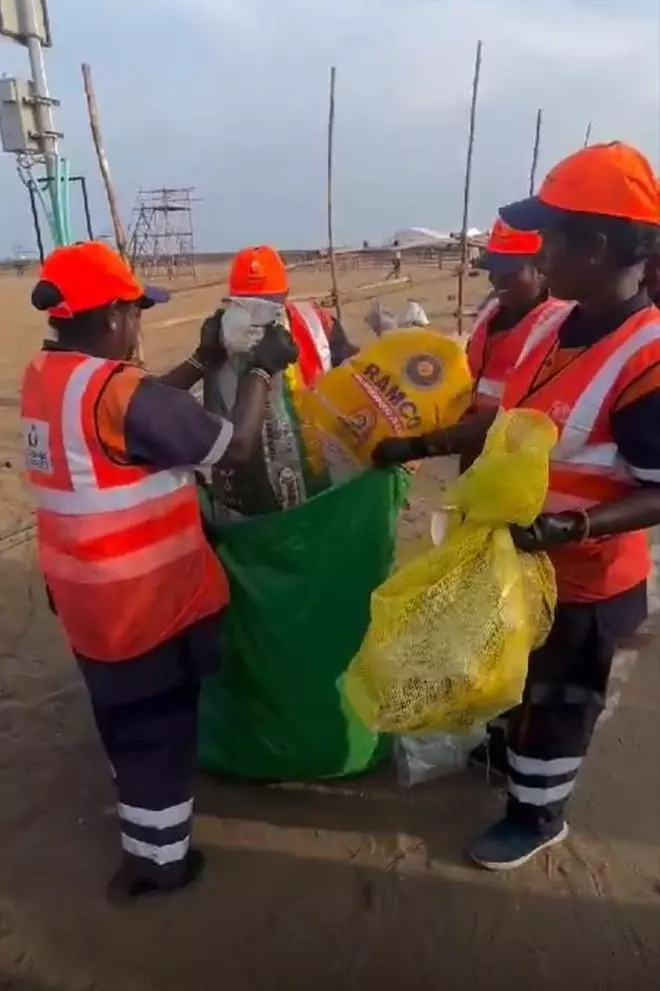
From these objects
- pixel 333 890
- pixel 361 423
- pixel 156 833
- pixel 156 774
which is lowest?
pixel 333 890

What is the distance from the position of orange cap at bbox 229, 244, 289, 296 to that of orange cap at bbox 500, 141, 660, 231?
134 centimetres

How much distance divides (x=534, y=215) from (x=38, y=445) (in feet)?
4.33

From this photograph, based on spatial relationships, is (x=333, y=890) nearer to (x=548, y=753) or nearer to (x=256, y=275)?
(x=548, y=753)

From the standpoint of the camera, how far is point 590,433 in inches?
82.0

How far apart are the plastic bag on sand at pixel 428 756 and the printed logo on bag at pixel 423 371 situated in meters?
1.20

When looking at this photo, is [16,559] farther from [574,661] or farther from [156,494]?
[574,661]

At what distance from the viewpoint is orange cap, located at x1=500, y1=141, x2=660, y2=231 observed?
1943mm

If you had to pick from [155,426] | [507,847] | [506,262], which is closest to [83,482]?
[155,426]

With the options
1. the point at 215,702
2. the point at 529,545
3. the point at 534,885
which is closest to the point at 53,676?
the point at 215,702

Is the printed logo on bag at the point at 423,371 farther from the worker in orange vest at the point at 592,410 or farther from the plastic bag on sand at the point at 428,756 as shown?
the plastic bag on sand at the point at 428,756

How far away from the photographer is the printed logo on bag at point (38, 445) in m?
2.26

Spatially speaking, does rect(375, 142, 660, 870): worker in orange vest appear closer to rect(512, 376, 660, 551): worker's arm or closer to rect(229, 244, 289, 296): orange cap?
rect(512, 376, 660, 551): worker's arm

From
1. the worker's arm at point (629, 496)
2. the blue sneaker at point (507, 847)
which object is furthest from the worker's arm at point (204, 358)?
the blue sneaker at point (507, 847)

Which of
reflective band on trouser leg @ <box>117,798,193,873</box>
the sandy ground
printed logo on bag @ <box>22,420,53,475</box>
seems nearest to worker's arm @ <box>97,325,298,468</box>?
printed logo on bag @ <box>22,420,53,475</box>
